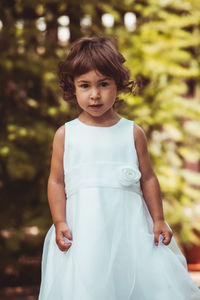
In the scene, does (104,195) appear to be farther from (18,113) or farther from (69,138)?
(18,113)

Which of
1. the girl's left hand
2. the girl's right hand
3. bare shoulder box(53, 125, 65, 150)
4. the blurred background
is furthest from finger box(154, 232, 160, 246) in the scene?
the blurred background

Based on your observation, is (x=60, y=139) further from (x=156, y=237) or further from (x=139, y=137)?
(x=156, y=237)

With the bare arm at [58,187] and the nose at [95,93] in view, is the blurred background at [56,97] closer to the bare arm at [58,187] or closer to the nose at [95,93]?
the bare arm at [58,187]

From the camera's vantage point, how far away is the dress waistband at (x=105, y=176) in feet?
5.92

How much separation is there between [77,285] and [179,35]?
2832mm

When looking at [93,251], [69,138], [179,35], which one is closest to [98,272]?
A: [93,251]

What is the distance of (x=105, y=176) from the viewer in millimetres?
1817

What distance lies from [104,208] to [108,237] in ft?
0.40

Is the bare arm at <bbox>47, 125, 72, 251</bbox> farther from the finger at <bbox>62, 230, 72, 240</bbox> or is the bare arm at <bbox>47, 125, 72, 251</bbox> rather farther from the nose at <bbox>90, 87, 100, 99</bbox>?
the nose at <bbox>90, 87, 100, 99</bbox>

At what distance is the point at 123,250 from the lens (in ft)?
5.71

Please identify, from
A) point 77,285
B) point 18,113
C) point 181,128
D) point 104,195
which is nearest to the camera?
point 77,285

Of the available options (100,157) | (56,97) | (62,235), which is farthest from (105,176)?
(56,97)

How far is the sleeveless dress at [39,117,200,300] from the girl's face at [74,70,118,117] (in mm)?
104

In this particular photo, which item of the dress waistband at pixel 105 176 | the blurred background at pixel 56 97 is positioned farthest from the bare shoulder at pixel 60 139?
the blurred background at pixel 56 97
